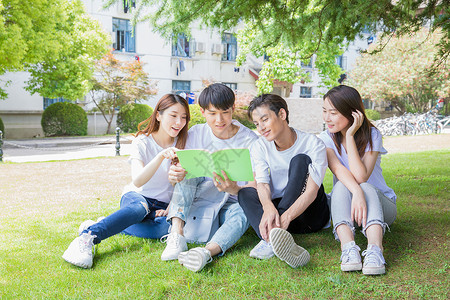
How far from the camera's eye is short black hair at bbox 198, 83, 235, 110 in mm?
3297

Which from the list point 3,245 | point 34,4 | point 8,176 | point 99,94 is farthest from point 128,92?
point 3,245

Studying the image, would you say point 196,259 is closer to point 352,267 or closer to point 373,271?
point 352,267

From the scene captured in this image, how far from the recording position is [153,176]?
140 inches

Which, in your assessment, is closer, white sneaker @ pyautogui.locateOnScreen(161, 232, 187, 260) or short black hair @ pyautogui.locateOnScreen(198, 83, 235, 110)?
white sneaker @ pyautogui.locateOnScreen(161, 232, 187, 260)

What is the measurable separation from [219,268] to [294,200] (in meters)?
0.70

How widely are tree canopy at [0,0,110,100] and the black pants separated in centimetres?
1129

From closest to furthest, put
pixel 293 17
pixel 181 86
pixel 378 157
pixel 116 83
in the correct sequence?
pixel 378 157, pixel 293 17, pixel 116 83, pixel 181 86

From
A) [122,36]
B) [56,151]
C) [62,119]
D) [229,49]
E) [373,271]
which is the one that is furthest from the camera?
[229,49]

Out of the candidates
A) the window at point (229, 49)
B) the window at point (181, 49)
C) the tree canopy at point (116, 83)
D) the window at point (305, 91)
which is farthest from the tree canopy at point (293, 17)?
the window at point (305, 91)

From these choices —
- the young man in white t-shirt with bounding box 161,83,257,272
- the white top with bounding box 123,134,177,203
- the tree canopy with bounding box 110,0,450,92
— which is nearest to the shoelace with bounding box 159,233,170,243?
the young man in white t-shirt with bounding box 161,83,257,272

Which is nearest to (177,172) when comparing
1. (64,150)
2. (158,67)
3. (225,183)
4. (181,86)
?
(225,183)

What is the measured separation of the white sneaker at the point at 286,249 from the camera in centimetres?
269

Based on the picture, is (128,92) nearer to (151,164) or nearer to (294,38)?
(294,38)

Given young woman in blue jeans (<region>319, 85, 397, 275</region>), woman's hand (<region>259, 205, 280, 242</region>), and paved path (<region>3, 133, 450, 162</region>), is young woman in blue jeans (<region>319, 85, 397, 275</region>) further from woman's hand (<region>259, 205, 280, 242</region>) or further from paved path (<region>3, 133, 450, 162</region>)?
paved path (<region>3, 133, 450, 162</region>)
